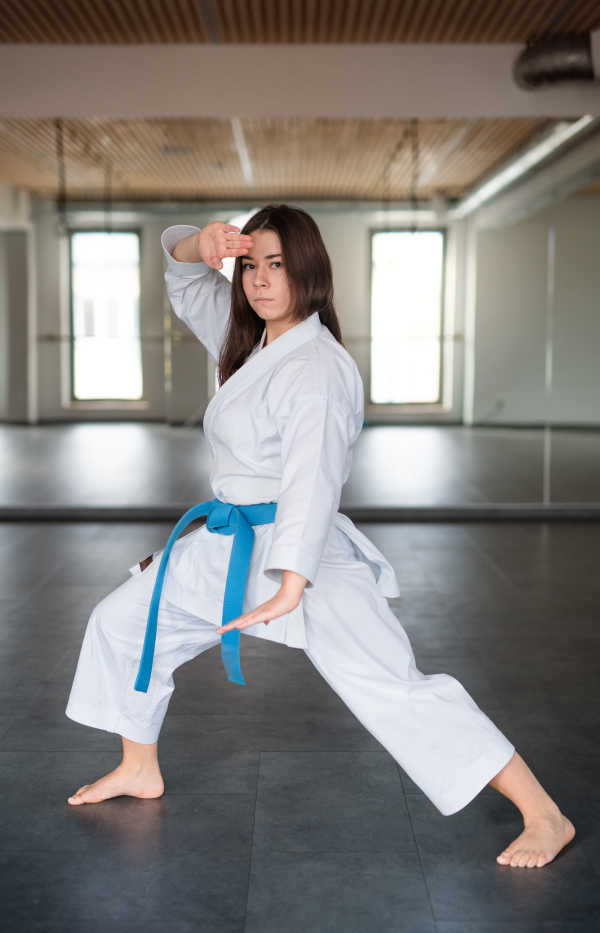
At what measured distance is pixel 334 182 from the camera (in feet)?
18.1

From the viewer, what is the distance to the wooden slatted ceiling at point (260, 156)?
17.2 ft

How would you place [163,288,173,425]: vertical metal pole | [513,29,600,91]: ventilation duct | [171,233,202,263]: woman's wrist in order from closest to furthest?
[171,233,202,263]: woman's wrist → [513,29,600,91]: ventilation duct → [163,288,173,425]: vertical metal pole

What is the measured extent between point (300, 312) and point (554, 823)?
112cm

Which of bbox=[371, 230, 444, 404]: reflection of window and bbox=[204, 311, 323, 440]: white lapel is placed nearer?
bbox=[204, 311, 323, 440]: white lapel

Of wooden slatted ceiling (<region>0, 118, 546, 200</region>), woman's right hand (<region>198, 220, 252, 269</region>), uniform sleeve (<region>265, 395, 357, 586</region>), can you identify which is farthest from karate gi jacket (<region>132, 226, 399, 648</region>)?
wooden slatted ceiling (<region>0, 118, 546, 200</region>)

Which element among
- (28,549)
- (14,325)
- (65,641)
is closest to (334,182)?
(14,325)

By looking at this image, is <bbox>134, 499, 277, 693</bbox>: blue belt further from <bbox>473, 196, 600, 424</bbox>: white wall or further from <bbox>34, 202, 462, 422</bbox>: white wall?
<bbox>473, 196, 600, 424</bbox>: white wall

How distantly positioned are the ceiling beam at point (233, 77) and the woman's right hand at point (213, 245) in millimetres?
3600

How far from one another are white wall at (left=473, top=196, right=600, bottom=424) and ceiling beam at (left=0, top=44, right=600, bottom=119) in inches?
39.0

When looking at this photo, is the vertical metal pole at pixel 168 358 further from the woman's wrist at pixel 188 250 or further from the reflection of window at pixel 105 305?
the woman's wrist at pixel 188 250

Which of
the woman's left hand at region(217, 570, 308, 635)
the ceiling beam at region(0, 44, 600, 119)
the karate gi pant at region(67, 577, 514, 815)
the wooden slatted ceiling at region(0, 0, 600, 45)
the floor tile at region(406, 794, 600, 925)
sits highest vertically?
Answer: the wooden slatted ceiling at region(0, 0, 600, 45)

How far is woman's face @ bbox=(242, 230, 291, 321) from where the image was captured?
5.50ft

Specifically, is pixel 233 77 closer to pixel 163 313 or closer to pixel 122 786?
pixel 163 313

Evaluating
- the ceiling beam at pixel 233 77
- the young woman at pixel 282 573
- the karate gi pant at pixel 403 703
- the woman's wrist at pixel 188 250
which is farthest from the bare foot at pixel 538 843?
the ceiling beam at pixel 233 77
